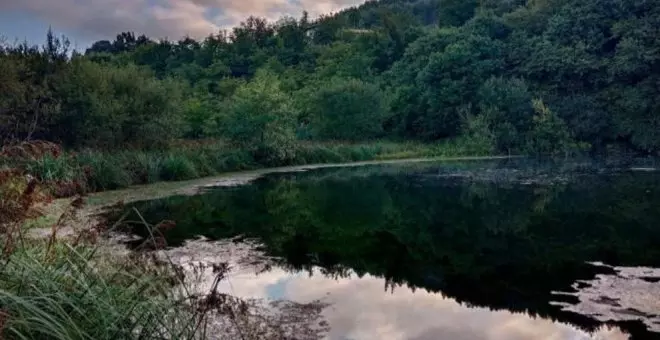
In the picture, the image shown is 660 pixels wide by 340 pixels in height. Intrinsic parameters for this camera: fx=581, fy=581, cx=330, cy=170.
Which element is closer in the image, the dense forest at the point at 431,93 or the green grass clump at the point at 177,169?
the green grass clump at the point at 177,169

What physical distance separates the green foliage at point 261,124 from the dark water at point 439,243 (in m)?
Result: 6.07

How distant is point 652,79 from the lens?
37.2 metres

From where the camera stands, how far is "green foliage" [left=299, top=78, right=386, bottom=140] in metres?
41.3

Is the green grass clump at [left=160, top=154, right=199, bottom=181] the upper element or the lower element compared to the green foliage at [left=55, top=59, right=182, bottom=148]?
lower

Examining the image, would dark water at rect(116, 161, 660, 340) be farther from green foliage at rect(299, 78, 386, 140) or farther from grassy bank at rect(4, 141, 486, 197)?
green foliage at rect(299, 78, 386, 140)

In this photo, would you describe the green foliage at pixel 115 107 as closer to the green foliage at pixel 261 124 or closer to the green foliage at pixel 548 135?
the green foliage at pixel 261 124

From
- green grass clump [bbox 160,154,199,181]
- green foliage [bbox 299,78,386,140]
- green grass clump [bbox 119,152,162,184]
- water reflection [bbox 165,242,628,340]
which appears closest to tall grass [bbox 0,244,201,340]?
water reflection [bbox 165,242,628,340]

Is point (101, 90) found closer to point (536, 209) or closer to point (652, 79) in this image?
point (536, 209)

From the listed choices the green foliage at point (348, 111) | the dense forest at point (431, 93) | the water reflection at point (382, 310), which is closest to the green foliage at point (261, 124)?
the dense forest at point (431, 93)

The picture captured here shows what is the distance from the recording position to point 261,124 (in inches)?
1141

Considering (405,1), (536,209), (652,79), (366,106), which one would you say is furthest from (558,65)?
(405,1)

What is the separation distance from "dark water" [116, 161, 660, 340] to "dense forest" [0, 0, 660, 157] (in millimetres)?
6413

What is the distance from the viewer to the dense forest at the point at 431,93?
2305 centimetres

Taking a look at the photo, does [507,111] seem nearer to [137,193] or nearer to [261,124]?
[261,124]
